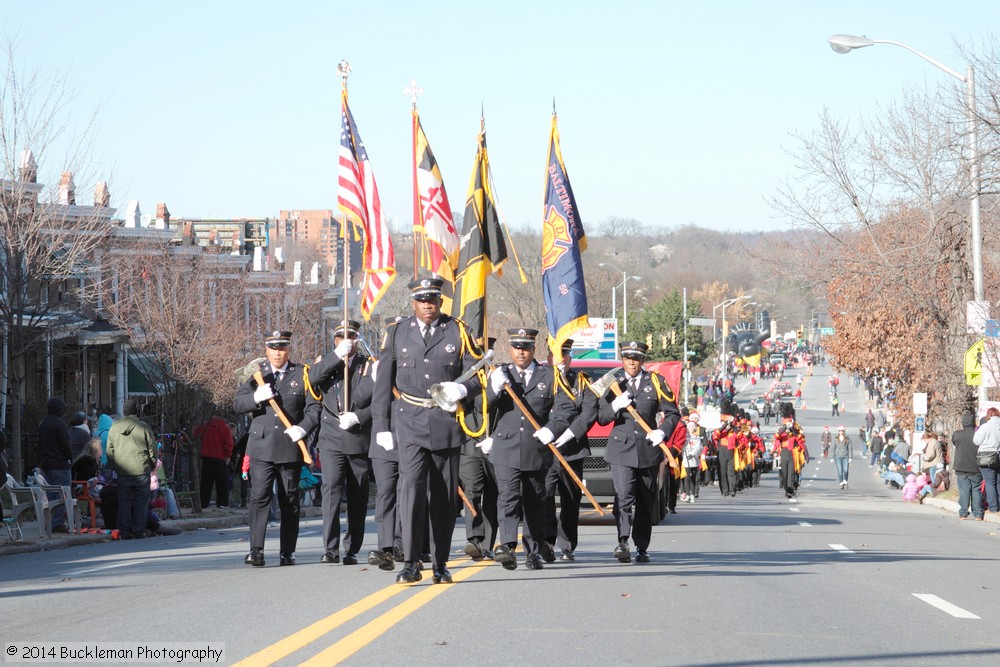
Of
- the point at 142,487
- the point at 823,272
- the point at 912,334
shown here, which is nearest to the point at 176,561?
the point at 142,487

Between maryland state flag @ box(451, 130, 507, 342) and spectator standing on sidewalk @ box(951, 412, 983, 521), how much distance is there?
1002cm

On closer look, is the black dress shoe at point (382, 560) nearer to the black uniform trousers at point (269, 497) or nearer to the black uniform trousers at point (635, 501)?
the black uniform trousers at point (269, 497)

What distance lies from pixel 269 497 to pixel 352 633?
15.0 feet

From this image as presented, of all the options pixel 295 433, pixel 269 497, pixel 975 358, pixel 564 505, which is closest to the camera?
pixel 295 433

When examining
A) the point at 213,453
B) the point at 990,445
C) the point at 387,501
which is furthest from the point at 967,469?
the point at 387,501

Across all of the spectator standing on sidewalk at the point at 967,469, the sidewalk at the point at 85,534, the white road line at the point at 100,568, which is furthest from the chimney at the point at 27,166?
the spectator standing on sidewalk at the point at 967,469

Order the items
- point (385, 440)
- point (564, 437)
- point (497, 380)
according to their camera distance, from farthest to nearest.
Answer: point (564, 437)
point (497, 380)
point (385, 440)

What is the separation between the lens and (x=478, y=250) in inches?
676

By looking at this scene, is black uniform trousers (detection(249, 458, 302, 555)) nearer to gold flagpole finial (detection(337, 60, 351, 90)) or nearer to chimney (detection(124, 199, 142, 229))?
gold flagpole finial (detection(337, 60, 351, 90))

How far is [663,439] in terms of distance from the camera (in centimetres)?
1316

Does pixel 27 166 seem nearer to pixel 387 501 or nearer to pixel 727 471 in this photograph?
pixel 387 501

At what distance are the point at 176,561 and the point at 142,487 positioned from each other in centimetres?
416

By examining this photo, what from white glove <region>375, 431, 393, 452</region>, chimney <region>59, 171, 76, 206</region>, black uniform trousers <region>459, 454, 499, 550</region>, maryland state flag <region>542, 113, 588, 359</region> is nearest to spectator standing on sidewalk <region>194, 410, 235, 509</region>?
chimney <region>59, 171, 76, 206</region>

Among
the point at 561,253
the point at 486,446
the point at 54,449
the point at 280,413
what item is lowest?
the point at 54,449
